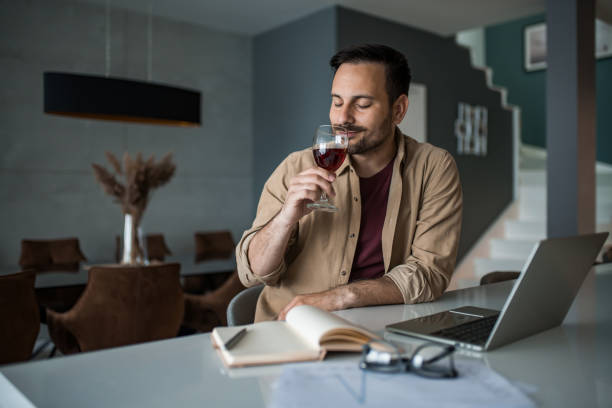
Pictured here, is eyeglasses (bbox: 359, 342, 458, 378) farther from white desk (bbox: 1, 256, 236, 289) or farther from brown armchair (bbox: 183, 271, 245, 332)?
white desk (bbox: 1, 256, 236, 289)

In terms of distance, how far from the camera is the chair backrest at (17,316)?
7.47 ft

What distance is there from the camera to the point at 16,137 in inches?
183

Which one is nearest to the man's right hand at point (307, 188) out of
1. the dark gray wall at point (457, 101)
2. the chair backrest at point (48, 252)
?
the chair backrest at point (48, 252)

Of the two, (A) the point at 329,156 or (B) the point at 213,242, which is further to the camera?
(B) the point at 213,242

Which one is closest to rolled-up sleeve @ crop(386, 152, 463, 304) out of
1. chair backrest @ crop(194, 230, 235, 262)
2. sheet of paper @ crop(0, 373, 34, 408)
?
sheet of paper @ crop(0, 373, 34, 408)

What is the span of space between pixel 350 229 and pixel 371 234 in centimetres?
8

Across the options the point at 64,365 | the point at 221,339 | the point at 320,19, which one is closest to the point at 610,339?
the point at 221,339

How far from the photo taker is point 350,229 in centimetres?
164

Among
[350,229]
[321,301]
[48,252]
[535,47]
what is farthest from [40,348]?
[535,47]

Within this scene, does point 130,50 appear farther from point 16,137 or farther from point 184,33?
point 16,137

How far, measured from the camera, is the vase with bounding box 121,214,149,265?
3203 millimetres

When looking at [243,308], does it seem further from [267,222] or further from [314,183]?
[314,183]

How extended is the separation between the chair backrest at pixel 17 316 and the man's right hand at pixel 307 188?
1546 mm

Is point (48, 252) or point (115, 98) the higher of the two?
point (115, 98)
